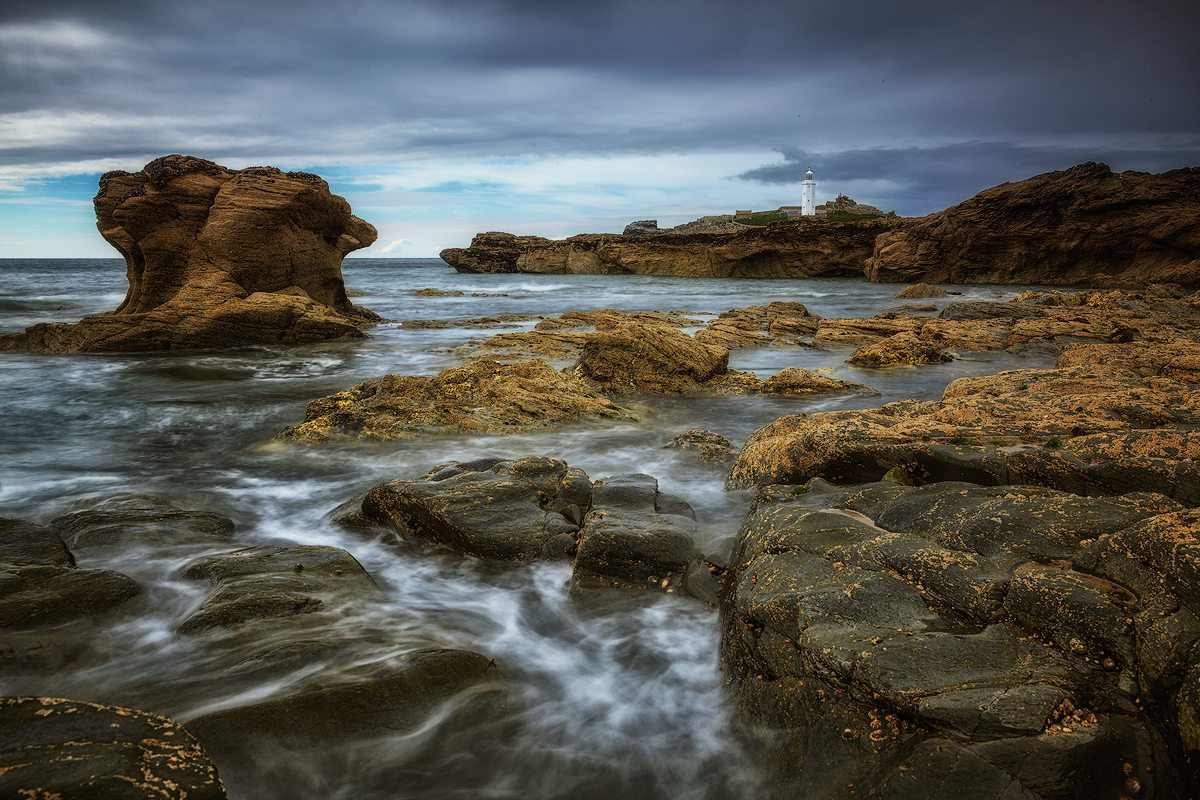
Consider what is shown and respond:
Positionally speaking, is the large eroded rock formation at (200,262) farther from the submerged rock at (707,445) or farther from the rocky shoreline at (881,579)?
the submerged rock at (707,445)

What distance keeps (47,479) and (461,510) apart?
524 centimetres

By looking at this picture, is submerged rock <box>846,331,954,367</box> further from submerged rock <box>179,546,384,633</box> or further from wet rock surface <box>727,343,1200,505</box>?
submerged rock <box>179,546,384,633</box>

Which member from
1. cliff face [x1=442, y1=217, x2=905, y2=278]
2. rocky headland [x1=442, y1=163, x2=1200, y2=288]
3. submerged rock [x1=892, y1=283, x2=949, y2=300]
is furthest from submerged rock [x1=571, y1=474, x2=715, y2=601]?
cliff face [x1=442, y1=217, x2=905, y2=278]

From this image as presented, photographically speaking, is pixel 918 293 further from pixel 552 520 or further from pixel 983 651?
pixel 983 651

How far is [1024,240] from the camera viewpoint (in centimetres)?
4191

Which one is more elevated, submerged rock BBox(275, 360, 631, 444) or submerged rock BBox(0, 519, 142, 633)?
submerged rock BBox(275, 360, 631, 444)

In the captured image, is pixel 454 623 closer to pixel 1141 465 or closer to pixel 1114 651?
pixel 1114 651

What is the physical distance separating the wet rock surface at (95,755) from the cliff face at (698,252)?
59.4m

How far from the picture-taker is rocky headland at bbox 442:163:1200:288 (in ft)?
117

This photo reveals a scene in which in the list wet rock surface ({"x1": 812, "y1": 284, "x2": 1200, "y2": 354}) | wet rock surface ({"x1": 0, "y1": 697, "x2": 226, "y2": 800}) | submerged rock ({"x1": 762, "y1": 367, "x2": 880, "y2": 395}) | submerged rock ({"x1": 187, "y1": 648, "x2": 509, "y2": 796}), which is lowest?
submerged rock ({"x1": 187, "y1": 648, "x2": 509, "y2": 796})

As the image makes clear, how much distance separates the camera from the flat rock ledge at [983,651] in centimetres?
203

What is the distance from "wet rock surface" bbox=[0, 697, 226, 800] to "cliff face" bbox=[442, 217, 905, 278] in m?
59.4

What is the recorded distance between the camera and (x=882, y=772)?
7.25 ft

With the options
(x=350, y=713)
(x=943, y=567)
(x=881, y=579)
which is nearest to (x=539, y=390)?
(x=350, y=713)
